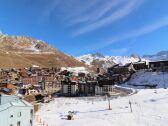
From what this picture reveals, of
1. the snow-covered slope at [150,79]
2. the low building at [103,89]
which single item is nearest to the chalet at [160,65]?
the snow-covered slope at [150,79]

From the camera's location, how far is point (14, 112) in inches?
1753

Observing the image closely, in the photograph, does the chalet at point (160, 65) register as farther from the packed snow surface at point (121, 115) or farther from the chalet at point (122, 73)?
the packed snow surface at point (121, 115)

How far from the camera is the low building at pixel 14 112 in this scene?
43375 millimetres

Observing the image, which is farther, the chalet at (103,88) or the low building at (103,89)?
the chalet at (103,88)

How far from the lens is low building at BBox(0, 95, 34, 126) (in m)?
43.4

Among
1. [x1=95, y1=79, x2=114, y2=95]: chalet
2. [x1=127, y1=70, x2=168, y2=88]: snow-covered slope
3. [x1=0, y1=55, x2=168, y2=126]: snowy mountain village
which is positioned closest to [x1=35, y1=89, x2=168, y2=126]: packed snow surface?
[x1=0, y1=55, x2=168, y2=126]: snowy mountain village

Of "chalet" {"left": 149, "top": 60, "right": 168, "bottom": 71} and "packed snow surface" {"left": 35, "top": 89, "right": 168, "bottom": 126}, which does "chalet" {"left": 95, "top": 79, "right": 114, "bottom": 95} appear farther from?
"chalet" {"left": 149, "top": 60, "right": 168, "bottom": 71}

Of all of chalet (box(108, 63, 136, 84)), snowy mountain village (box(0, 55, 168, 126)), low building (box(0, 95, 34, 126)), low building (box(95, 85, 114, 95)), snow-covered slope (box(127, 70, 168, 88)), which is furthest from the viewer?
chalet (box(108, 63, 136, 84))

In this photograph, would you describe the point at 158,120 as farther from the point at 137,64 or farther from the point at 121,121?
the point at 137,64

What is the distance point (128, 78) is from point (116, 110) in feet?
207

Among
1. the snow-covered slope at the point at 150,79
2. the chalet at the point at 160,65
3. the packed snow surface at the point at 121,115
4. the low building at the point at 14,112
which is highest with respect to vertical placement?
the chalet at the point at 160,65

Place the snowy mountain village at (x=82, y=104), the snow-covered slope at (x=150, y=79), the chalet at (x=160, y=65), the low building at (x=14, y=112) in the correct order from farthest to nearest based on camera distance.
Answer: the chalet at (x=160, y=65) → the snow-covered slope at (x=150, y=79) → the snowy mountain village at (x=82, y=104) → the low building at (x=14, y=112)

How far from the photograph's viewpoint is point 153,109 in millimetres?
56000

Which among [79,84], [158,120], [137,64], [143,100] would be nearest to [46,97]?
[79,84]
